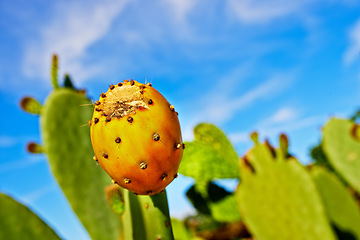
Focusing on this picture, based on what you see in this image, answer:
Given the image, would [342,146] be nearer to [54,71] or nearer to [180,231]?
[180,231]

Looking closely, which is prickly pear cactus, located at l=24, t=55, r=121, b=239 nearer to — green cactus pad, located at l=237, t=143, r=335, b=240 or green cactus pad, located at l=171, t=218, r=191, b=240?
green cactus pad, located at l=171, t=218, r=191, b=240

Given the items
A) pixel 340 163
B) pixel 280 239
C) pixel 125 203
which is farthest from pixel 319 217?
pixel 125 203

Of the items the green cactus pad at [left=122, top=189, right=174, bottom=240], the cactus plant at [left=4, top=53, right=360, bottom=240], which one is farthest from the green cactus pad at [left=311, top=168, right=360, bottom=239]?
the green cactus pad at [left=122, top=189, right=174, bottom=240]

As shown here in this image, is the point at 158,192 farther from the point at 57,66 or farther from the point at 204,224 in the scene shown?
the point at 204,224

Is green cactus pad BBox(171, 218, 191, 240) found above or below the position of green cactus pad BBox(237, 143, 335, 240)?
above

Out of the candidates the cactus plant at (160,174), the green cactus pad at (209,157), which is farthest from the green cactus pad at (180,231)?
the green cactus pad at (209,157)

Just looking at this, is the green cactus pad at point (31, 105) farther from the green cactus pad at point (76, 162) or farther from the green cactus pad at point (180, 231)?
the green cactus pad at point (180, 231)
